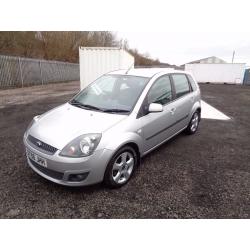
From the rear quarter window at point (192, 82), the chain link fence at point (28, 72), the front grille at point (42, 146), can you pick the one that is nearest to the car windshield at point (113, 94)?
the front grille at point (42, 146)

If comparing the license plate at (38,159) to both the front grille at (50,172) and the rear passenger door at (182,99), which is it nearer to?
the front grille at (50,172)

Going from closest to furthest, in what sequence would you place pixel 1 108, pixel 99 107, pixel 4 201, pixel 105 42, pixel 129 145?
pixel 4 201
pixel 129 145
pixel 99 107
pixel 1 108
pixel 105 42

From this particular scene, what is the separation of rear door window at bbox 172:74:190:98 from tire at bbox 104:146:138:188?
1.74 m

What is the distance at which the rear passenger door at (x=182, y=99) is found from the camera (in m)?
4.03

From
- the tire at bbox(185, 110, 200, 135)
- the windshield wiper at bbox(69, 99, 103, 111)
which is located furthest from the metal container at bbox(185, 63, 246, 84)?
Answer: the windshield wiper at bbox(69, 99, 103, 111)

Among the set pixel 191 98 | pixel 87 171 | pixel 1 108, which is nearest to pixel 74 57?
pixel 1 108

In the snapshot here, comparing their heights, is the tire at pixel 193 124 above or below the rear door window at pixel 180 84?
below

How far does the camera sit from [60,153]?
2494 mm

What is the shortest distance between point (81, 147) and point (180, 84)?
2.74 metres

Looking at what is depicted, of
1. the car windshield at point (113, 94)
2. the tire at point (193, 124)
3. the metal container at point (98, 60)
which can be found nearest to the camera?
the car windshield at point (113, 94)

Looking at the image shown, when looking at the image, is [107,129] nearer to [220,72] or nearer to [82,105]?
[82,105]

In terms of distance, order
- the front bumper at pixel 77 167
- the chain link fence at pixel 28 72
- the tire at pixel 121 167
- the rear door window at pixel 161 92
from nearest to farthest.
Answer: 1. the front bumper at pixel 77 167
2. the tire at pixel 121 167
3. the rear door window at pixel 161 92
4. the chain link fence at pixel 28 72

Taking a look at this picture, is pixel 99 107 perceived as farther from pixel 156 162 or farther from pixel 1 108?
pixel 1 108

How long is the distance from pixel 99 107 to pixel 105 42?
120 ft
